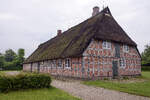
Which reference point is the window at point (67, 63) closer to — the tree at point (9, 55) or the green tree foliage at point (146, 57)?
the green tree foliage at point (146, 57)

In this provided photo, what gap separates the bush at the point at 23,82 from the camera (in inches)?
297

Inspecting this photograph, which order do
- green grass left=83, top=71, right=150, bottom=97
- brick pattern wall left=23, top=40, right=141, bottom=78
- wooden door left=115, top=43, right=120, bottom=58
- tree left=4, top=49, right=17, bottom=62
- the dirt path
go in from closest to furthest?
the dirt path → green grass left=83, top=71, right=150, bottom=97 → brick pattern wall left=23, top=40, right=141, bottom=78 → wooden door left=115, top=43, right=120, bottom=58 → tree left=4, top=49, right=17, bottom=62

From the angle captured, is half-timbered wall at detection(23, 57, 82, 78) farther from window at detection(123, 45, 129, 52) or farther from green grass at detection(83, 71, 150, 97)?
window at detection(123, 45, 129, 52)

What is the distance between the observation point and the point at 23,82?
319 inches

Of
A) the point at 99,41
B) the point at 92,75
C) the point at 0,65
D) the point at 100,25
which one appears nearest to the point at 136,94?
the point at 92,75

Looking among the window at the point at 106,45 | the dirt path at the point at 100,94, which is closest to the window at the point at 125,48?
the window at the point at 106,45

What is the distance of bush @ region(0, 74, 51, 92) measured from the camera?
7.55 metres

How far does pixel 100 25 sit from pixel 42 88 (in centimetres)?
1037

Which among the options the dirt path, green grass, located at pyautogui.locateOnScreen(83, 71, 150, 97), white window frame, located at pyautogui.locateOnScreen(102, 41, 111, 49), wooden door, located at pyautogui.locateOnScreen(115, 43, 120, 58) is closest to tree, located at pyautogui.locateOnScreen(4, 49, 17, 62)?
white window frame, located at pyautogui.locateOnScreen(102, 41, 111, 49)

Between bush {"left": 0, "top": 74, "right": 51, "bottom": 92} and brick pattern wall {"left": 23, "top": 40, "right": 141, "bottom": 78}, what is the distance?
16.3ft

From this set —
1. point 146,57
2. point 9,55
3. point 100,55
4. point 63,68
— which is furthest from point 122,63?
point 9,55

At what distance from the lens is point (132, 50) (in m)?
17.9

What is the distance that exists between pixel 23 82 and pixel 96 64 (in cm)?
791

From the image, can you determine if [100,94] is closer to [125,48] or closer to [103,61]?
[103,61]
